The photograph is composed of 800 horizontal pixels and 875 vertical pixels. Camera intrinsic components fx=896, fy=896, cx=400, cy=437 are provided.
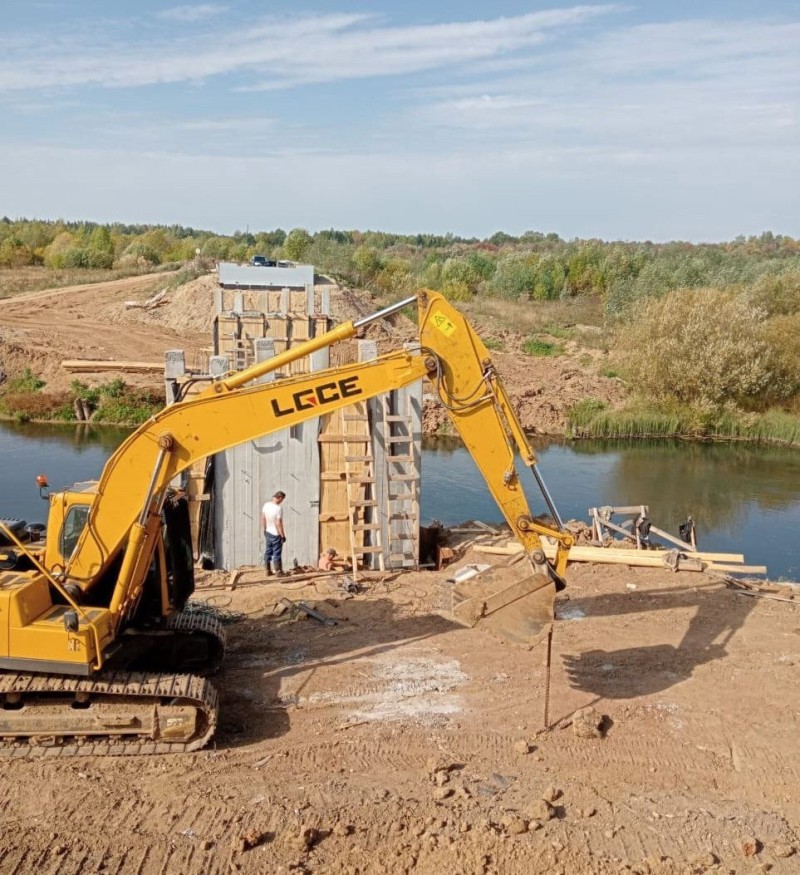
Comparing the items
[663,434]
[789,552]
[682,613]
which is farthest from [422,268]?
[682,613]

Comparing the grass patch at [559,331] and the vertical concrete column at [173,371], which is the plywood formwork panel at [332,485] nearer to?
the vertical concrete column at [173,371]

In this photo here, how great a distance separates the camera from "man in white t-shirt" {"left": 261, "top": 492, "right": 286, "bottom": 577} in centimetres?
1312

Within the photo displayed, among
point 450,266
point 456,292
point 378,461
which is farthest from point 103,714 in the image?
point 450,266

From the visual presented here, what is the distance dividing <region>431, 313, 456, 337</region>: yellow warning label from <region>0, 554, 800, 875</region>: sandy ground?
12.6 feet

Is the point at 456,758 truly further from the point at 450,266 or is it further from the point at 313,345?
the point at 450,266

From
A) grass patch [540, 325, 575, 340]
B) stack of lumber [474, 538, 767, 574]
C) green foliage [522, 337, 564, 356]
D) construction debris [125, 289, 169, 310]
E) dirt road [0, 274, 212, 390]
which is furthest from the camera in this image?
grass patch [540, 325, 575, 340]

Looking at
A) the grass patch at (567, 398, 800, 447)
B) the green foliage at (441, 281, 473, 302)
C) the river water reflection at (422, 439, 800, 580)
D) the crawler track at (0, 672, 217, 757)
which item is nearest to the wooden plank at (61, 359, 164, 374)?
the river water reflection at (422, 439, 800, 580)

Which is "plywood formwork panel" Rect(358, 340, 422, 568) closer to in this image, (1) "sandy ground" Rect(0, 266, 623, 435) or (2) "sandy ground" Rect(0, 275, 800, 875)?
(2) "sandy ground" Rect(0, 275, 800, 875)

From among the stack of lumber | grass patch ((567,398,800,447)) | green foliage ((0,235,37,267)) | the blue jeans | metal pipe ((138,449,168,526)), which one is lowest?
the stack of lumber

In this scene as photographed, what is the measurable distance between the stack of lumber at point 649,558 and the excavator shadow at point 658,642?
0.61m

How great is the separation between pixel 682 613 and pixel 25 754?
27.2 feet

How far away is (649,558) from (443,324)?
6.66 meters

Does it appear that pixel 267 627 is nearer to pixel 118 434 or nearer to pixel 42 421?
pixel 118 434

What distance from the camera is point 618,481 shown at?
82.7 ft
